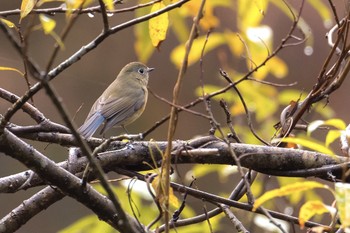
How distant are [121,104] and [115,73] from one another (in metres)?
2.20

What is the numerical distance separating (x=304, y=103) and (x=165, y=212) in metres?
0.81

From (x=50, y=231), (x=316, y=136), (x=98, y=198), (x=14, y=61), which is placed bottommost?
(x=98, y=198)

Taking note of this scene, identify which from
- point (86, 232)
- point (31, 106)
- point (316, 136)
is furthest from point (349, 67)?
point (316, 136)

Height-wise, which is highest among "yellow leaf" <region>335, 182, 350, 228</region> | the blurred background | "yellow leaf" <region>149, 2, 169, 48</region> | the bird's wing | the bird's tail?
the blurred background

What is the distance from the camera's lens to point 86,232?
2.31 meters

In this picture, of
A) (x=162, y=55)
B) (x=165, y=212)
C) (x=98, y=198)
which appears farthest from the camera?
(x=162, y=55)

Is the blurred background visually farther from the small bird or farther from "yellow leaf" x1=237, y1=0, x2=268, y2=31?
"yellow leaf" x1=237, y1=0, x2=268, y2=31

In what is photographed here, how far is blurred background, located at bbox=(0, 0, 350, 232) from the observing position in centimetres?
533

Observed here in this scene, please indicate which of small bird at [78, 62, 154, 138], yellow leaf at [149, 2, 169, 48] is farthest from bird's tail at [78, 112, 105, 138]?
yellow leaf at [149, 2, 169, 48]

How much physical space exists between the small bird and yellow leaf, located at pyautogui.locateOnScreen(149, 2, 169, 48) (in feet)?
4.47

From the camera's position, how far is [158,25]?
1.68m

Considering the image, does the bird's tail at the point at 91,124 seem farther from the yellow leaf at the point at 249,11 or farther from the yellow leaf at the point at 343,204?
the yellow leaf at the point at 343,204

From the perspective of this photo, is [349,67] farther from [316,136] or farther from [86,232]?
[316,136]

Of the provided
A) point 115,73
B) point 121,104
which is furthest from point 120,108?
point 115,73
